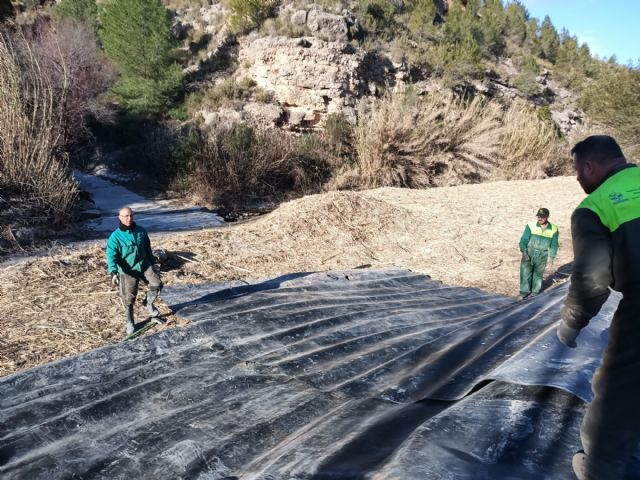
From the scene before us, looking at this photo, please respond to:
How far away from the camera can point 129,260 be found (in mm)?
4336

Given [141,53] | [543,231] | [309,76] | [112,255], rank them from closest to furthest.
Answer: [112,255]
[543,231]
[141,53]
[309,76]

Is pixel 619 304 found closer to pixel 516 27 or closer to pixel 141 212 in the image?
pixel 141 212

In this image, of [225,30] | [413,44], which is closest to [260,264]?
[225,30]

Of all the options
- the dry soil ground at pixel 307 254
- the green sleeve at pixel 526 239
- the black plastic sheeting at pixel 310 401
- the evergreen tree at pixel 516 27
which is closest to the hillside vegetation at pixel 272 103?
the dry soil ground at pixel 307 254

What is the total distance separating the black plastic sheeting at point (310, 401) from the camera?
1.81 metres

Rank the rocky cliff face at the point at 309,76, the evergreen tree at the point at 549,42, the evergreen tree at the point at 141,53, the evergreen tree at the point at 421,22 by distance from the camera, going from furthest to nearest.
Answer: the evergreen tree at the point at 549,42
the evergreen tree at the point at 421,22
the rocky cliff face at the point at 309,76
the evergreen tree at the point at 141,53

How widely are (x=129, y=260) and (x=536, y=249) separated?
5.15 meters

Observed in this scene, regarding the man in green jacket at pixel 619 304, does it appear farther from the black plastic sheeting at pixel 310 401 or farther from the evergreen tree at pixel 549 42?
the evergreen tree at pixel 549 42

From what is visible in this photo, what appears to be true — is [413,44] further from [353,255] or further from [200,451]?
[200,451]

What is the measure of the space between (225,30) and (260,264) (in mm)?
21964

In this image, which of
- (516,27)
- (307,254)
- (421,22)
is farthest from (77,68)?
(516,27)

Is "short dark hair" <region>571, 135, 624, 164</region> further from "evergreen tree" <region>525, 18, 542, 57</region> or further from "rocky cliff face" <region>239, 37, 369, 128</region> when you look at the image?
"evergreen tree" <region>525, 18, 542, 57</region>

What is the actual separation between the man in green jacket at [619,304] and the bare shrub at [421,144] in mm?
14031

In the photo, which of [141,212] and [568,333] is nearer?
[568,333]
